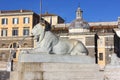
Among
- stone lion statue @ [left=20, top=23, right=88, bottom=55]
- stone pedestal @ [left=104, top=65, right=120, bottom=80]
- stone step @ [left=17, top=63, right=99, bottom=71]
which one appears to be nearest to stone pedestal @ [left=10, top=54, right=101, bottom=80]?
stone step @ [left=17, top=63, right=99, bottom=71]

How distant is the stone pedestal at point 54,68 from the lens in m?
13.7

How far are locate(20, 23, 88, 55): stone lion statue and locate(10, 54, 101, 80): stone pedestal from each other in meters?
0.64

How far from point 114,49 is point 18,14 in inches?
879

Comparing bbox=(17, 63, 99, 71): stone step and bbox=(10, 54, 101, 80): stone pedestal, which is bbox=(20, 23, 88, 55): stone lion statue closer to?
bbox=(10, 54, 101, 80): stone pedestal

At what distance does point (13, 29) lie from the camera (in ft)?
287

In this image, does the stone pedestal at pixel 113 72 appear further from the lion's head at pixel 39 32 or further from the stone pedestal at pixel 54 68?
the lion's head at pixel 39 32

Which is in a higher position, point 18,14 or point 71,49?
point 18,14

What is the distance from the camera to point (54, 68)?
14.0 metres

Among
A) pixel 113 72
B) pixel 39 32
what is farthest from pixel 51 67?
pixel 113 72

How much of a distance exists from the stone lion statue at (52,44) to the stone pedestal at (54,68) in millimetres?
640

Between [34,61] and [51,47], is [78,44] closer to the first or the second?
[51,47]

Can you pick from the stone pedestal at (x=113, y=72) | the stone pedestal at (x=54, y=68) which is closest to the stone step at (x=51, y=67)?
the stone pedestal at (x=54, y=68)

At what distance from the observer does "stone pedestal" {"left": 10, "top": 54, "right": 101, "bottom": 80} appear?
13.7m

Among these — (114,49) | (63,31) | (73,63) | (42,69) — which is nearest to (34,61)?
(42,69)
